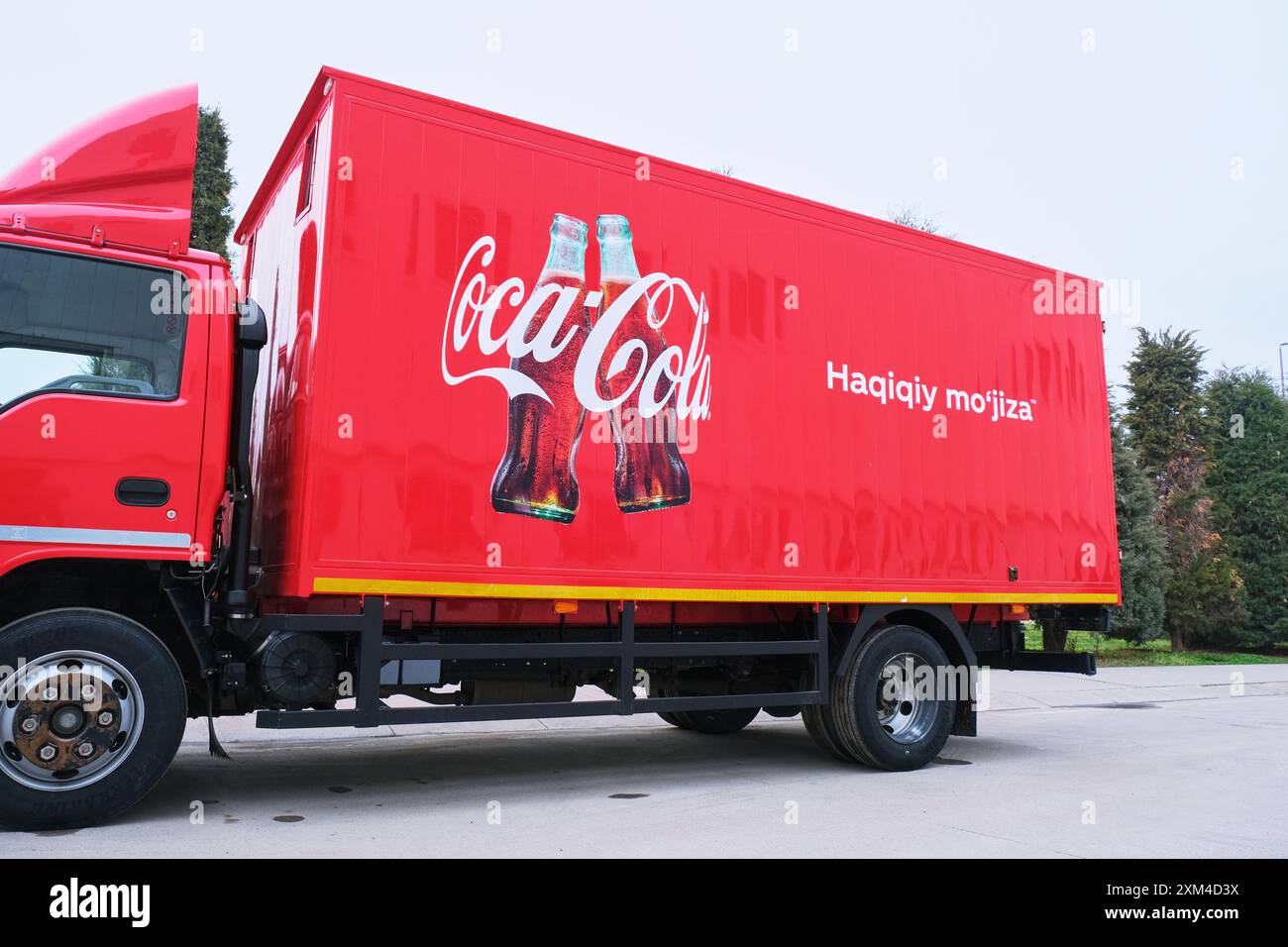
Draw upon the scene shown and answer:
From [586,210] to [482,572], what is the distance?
8.07ft

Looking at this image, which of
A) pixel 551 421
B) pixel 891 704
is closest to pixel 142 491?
pixel 551 421

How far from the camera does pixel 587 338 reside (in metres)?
6.08

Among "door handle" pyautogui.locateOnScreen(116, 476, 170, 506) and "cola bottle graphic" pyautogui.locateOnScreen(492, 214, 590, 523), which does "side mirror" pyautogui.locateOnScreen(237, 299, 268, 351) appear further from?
"cola bottle graphic" pyautogui.locateOnScreen(492, 214, 590, 523)

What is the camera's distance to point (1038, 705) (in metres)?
13.4

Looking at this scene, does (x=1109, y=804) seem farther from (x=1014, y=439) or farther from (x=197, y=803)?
(x=197, y=803)

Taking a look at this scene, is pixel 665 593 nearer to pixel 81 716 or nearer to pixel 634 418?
pixel 634 418

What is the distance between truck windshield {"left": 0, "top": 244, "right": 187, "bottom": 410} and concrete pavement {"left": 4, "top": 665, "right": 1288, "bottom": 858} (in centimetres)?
227

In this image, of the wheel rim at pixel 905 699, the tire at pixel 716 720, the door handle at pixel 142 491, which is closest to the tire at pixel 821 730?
Result: the wheel rim at pixel 905 699

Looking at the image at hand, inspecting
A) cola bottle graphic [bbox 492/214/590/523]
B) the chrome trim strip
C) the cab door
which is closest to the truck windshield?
the cab door

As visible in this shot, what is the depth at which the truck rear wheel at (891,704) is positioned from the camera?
7152 millimetres

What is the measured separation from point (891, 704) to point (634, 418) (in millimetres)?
3200

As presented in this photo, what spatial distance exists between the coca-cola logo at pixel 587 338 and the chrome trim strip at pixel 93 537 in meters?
1.71

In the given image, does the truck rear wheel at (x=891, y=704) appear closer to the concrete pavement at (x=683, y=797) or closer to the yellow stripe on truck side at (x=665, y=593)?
the concrete pavement at (x=683, y=797)
